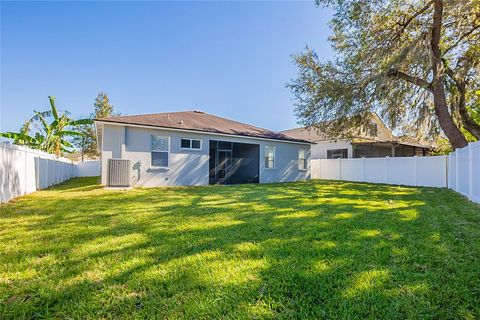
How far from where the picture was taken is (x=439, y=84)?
11.8 meters

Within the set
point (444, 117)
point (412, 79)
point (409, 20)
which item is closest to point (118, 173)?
point (412, 79)

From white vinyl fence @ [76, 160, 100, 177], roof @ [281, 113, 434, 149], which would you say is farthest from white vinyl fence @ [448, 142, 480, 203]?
white vinyl fence @ [76, 160, 100, 177]

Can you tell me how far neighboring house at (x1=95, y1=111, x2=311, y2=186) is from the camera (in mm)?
11914

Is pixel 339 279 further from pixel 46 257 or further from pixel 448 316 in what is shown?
pixel 46 257

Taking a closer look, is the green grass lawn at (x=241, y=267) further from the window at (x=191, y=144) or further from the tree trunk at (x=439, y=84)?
the tree trunk at (x=439, y=84)

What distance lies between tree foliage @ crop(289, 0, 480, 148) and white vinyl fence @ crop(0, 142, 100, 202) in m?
12.4

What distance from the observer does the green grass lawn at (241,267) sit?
2279 millimetres

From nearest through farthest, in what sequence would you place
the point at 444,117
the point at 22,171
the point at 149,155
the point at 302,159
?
the point at 22,171, the point at 444,117, the point at 149,155, the point at 302,159

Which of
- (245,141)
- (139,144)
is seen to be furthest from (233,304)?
(245,141)

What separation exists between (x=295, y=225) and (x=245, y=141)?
10990 millimetres

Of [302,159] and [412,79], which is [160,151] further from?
[412,79]

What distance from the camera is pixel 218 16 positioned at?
1324cm

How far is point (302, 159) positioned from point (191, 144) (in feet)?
28.6

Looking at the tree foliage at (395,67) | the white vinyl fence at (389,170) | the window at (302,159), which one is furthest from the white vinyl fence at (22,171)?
the white vinyl fence at (389,170)
